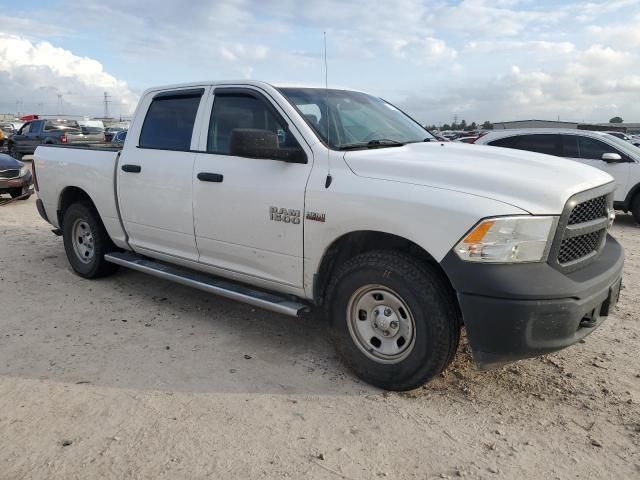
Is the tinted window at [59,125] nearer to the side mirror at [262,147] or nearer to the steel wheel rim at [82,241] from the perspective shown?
the steel wheel rim at [82,241]

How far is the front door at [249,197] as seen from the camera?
3.68 meters

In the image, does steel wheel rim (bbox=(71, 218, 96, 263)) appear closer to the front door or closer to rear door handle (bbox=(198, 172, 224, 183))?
the front door

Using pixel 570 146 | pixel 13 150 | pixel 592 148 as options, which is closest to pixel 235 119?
pixel 570 146

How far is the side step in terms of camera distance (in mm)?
3762

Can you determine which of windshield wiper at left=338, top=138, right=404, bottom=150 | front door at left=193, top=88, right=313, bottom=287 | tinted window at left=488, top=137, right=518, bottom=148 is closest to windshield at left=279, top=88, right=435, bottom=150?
windshield wiper at left=338, top=138, right=404, bottom=150

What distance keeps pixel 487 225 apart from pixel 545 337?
0.68 meters

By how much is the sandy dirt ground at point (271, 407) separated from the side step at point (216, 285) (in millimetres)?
394

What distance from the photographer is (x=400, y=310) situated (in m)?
3.28

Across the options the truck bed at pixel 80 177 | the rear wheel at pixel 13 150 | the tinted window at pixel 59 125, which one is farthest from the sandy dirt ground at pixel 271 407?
the rear wheel at pixel 13 150

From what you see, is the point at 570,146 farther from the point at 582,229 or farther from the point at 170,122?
the point at 170,122

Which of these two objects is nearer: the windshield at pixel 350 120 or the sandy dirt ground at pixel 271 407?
the sandy dirt ground at pixel 271 407

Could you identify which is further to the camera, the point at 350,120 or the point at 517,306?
the point at 350,120

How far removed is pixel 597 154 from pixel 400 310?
8421 mm

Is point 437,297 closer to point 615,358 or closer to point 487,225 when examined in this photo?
point 487,225
